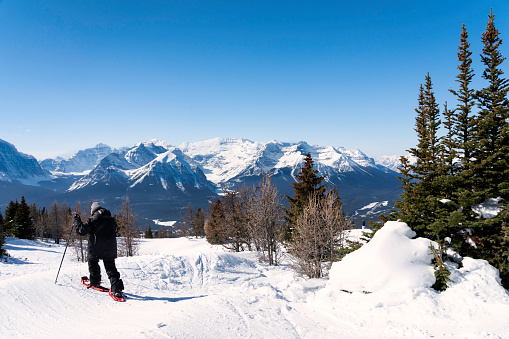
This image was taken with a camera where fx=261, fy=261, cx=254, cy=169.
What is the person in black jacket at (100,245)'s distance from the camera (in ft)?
22.7

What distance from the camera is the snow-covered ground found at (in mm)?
5199

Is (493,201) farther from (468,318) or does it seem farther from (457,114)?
(468,318)

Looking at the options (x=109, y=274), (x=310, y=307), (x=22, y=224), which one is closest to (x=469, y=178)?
(x=310, y=307)

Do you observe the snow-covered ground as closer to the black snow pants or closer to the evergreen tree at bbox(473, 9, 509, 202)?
the black snow pants

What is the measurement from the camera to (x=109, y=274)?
22.8 ft

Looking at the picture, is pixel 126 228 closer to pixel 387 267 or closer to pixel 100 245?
pixel 100 245

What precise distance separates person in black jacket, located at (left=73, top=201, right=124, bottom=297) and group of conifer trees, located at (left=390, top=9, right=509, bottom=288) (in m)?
9.81

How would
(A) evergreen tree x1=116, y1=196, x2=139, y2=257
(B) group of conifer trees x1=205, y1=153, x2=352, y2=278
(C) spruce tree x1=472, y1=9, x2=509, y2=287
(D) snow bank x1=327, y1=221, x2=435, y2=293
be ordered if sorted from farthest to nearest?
(A) evergreen tree x1=116, y1=196, x2=139, y2=257 → (B) group of conifer trees x1=205, y1=153, x2=352, y2=278 → (C) spruce tree x1=472, y1=9, x2=509, y2=287 → (D) snow bank x1=327, y1=221, x2=435, y2=293

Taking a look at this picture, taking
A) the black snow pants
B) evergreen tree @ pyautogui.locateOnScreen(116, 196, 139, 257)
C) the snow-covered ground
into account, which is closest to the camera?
the snow-covered ground

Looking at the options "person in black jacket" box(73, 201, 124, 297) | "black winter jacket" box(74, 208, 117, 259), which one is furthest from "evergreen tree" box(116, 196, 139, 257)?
"black winter jacket" box(74, 208, 117, 259)

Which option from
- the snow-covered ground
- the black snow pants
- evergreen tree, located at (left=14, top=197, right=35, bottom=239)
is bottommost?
evergreen tree, located at (left=14, top=197, right=35, bottom=239)

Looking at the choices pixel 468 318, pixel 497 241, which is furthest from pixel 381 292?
pixel 497 241

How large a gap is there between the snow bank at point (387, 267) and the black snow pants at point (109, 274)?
6.23 meters

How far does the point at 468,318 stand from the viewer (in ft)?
19.9
